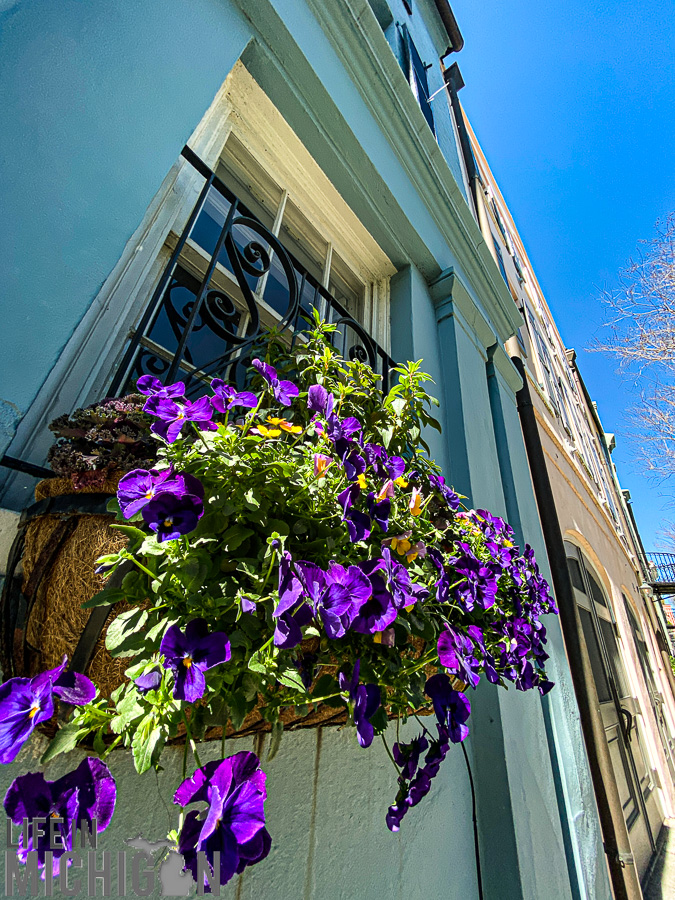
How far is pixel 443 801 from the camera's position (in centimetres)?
143

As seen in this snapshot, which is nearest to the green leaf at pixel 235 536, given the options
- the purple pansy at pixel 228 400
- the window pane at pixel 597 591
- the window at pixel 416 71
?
the purple pansy at pixel 228 400

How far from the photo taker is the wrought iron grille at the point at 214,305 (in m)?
1.23

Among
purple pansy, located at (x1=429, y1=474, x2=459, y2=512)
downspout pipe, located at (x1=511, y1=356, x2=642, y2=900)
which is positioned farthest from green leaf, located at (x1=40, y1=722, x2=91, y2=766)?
downspout pipe, located at (x1=511, y1=356, x2=642, y2=900)

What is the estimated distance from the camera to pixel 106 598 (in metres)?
0.58

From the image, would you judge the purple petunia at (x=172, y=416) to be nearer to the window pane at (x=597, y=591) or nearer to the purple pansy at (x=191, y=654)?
the purple pansy at (x=191, y=654)

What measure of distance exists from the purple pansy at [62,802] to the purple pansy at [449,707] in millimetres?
488

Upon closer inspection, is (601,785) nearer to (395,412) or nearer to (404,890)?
(404,890)

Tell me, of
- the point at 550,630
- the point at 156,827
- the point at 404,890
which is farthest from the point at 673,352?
the point at 156,827

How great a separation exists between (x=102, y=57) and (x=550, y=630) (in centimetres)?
311

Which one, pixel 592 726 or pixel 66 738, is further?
pixel 592 726

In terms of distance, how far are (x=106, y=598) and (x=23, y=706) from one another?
138 mm

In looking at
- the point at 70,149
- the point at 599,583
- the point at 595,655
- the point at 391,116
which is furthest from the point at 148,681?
the point at 599,583

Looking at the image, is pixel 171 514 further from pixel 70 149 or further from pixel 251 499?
pixel 70 149

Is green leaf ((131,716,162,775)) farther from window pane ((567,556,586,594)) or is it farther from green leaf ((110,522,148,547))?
window pane ((567,556,586,594))
